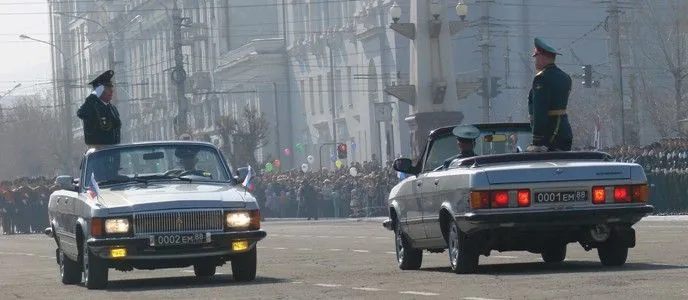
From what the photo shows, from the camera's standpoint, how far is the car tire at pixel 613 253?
17344 mm

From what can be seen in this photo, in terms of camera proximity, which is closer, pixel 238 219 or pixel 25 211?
pixel 238 219

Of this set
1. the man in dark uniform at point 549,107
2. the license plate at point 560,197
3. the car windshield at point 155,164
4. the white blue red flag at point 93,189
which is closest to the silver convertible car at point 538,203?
the license plate at point 560,197

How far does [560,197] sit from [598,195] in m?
0.34

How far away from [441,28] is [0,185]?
2295 cm

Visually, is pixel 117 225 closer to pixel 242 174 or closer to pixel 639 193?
pixel 242 174

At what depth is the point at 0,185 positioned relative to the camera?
68812mm

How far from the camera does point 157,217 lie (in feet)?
59.2

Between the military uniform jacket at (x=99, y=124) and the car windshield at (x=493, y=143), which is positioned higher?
the military uniform jacket at (x=99, y=124)

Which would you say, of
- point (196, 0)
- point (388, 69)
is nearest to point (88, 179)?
point (388, 69)

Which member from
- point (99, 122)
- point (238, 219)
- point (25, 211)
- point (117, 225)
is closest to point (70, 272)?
point (117, 225)

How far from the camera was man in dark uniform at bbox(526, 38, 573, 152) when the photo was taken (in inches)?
709

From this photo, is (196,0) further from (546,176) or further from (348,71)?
(546,176)

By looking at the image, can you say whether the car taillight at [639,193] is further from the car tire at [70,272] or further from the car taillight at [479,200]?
the car tire at [70,272]

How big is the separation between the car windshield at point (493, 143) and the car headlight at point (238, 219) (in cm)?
188
